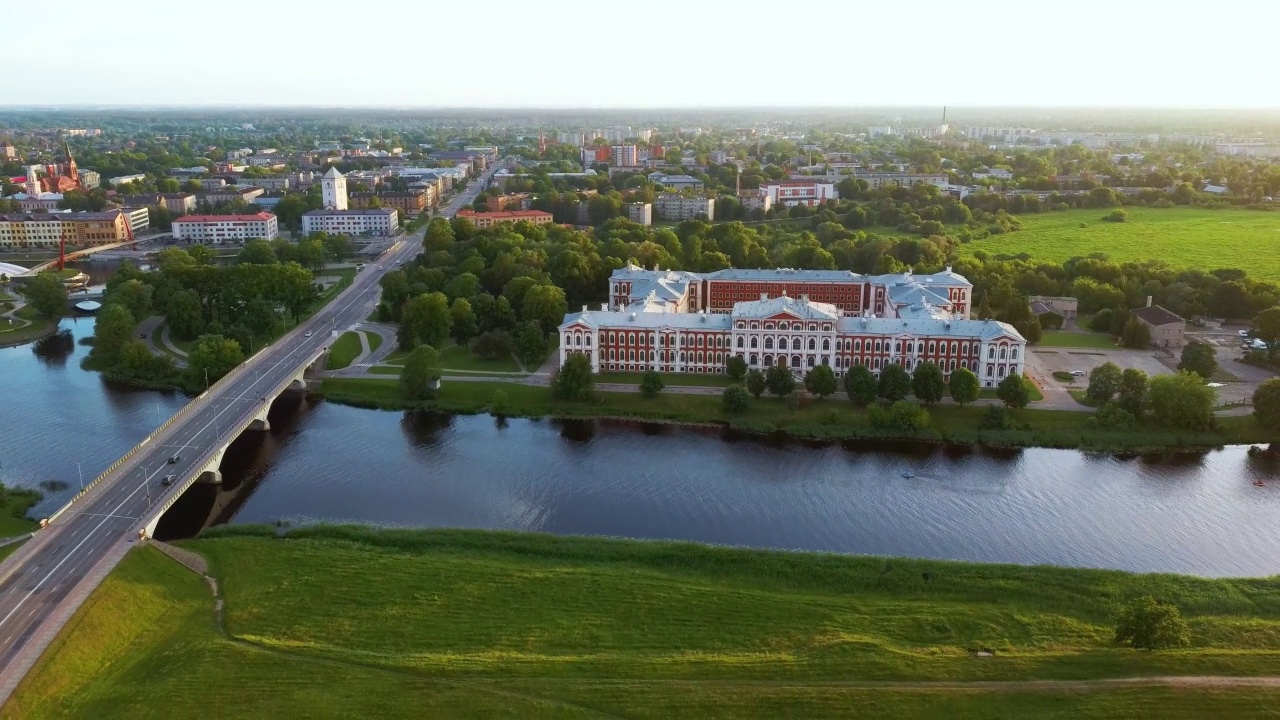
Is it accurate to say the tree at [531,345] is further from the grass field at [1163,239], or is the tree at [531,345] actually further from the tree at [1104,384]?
the grass field at [1163,239]

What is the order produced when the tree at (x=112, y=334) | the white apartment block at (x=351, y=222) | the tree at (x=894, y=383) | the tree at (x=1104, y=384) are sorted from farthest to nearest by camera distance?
the white apartment block at (x=351, y=222) → the tree at (x=112, y=334) → the tree at (x=894, y=383) → the tree at (x=1104, y=384)

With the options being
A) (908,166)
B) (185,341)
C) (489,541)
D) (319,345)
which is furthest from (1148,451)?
(908,166)

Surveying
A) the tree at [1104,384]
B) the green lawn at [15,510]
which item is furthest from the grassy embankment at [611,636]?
the tree at [1104,384]

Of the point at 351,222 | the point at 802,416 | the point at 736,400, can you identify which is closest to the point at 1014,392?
the point at 802,416

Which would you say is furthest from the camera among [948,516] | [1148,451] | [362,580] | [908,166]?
→ [908,166]

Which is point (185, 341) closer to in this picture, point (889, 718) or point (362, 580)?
point (362, 580)

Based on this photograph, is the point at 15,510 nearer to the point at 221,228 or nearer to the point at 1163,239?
the point at 221,228

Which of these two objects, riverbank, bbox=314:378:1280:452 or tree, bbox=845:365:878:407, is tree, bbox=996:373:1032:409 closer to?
riverbank, bbox=314:378:1280:452
